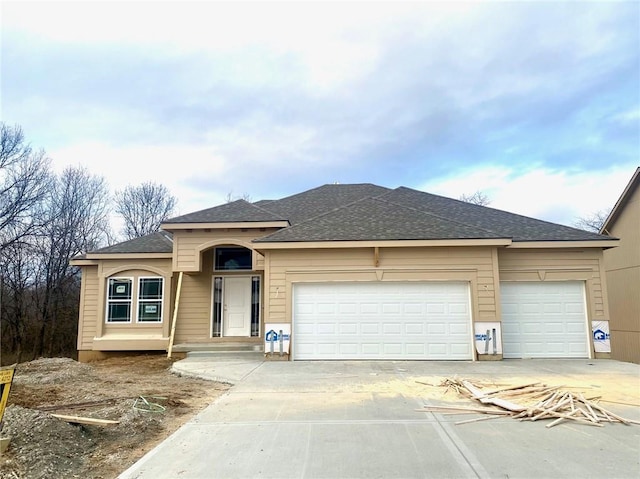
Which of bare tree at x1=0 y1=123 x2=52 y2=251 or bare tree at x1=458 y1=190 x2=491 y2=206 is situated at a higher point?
bare tree at x1=458 y1=190 x2=491 y2=206

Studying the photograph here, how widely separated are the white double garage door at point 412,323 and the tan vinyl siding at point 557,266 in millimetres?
600

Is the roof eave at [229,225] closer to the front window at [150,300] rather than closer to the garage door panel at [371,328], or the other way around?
the front window at [150,300]

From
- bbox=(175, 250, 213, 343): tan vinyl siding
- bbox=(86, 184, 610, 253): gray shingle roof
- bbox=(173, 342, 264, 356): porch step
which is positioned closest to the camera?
bbox=(86, 184, 610, 253): gray shingle roof

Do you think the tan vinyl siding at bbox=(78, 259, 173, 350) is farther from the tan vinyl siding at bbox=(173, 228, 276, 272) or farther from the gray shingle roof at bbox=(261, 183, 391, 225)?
the gray shingle roof at bbox=(261, 183, 391, 225)

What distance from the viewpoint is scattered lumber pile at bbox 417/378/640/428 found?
5062 millimetres

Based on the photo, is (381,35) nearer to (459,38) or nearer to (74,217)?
(459,38)

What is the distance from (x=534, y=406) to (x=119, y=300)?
40.0 feet

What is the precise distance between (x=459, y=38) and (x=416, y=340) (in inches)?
303

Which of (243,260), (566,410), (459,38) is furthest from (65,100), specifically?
(566,410)

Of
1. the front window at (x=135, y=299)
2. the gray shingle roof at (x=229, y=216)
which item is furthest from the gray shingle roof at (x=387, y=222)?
the front window at (x=135, y=299)

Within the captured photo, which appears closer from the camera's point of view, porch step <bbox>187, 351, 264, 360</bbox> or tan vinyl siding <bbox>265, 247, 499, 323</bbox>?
tan vinyl siding <bbox>265, 247, 499, 323</bbox>

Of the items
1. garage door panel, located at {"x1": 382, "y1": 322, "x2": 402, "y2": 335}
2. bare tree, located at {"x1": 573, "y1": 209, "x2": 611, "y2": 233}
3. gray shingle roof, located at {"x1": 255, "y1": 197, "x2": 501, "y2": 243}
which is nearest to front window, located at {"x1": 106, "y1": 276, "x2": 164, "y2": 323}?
gray shingle roof, located at {"x1": 255, "y1": 197, "x2": 501, "y2": 243}

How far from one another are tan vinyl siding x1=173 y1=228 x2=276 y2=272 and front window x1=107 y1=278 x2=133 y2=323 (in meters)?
2.31

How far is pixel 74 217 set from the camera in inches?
968
